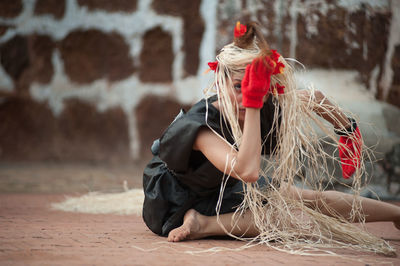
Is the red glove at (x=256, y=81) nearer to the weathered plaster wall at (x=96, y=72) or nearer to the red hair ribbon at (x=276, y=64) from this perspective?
the red hair ribbon at (x=276, y=64)

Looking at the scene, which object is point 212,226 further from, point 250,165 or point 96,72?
point 96,72

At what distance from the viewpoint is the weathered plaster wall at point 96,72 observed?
4.38m

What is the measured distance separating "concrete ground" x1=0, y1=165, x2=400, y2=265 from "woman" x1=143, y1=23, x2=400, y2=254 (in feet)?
0.38

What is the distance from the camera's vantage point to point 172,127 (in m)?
2.05

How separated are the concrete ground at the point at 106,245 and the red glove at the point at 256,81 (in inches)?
22.4

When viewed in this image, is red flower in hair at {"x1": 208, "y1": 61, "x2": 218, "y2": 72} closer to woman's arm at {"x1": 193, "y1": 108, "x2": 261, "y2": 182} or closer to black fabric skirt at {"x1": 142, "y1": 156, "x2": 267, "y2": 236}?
woman's arm at {"x1": 193, "y1": 108, "x2": 261, "y2": 182}

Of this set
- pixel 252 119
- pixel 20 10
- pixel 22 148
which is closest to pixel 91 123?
pixel 22 148

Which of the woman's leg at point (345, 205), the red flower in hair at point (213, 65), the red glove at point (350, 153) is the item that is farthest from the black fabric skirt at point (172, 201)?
the red flower in hair at point (213, 65)

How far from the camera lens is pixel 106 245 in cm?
189

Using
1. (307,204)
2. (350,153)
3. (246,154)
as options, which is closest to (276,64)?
(246,154)

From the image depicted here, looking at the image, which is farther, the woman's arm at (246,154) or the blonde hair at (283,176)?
the blonde hair at (283,176)

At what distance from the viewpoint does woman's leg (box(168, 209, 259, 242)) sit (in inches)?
82.0

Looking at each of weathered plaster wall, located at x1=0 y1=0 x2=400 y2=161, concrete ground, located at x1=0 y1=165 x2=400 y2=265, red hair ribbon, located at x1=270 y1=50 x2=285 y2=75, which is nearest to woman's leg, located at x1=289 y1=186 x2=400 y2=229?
concrete ground, located at x1=0 y1=165 x2=400 y2=265

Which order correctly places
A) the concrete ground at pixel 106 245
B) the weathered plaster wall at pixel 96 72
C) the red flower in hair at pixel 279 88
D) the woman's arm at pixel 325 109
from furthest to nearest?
the weathered plaster wall at pixel 96 72, the woman's arm at pixel 325 109, the red flower in hair at pixel 279 88, the concrete ground at pixel 106 245
